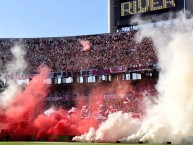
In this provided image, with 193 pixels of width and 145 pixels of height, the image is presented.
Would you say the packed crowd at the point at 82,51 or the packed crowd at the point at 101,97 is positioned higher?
the packed crowd at the point at 82,51

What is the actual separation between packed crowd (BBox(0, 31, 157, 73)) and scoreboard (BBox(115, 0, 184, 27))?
2.78m

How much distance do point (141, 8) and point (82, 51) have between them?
13813 mm

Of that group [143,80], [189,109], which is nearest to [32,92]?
[143,80]

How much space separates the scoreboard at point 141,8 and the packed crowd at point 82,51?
2780 mm

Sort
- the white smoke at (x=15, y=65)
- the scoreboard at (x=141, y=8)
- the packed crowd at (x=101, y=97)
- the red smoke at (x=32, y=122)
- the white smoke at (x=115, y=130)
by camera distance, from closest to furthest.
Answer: the white smoke at (x=115, y=130) < the red smoke at (x=32, y=122) < the packed crowd at (x=101, y=97) < the scoreboard at (x=141, y=8) < the white smoke at (x=15, y=65)

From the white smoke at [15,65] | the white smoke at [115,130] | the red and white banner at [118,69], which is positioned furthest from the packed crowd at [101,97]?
the white smoke at [115,130]

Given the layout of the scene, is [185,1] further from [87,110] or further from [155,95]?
[87,110]

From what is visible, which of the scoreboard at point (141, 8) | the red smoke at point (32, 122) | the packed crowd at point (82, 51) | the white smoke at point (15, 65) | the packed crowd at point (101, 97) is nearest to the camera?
the red smoke at point (32, 122)

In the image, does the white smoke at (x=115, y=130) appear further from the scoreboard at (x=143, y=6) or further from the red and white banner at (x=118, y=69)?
the scoreboard at (x=143, y=6)

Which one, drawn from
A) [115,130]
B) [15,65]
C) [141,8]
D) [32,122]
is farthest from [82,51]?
[115,130]

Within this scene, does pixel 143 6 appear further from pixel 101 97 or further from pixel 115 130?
pixel 115 130

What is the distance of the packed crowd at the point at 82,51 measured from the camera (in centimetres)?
6908

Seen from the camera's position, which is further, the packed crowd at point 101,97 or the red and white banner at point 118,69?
the red and white banner at point 118,69

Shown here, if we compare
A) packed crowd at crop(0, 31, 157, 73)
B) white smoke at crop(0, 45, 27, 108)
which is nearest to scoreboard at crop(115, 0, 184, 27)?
packed crowd at crop(0, 31, 157, 73)
